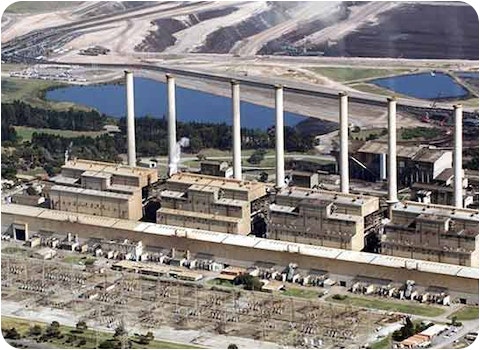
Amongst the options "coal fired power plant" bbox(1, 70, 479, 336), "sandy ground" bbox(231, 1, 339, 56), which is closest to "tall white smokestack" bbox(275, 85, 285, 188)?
"coal fired power plant" bbox(1, 70, 479, 336)

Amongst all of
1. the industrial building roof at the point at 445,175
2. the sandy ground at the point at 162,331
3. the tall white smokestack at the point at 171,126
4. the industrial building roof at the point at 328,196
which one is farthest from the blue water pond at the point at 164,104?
the sandy ground at the point at 162,331

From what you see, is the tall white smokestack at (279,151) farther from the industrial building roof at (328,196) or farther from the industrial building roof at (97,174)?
the industrial building roof at (97,174)

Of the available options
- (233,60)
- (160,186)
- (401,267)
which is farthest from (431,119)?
(401,267)

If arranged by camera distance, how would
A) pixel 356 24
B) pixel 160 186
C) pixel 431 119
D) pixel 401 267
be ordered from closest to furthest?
pixel 401 267 < pixel 160 186 < pixel 431 119 < pixel 356 24

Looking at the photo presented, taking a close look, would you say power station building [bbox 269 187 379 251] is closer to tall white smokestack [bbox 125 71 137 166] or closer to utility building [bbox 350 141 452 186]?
utility building [bbox 350 141 452 186]

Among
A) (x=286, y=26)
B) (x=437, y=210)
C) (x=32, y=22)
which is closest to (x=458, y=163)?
(x=437, y=210)

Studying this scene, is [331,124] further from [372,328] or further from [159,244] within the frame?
[372,328]
